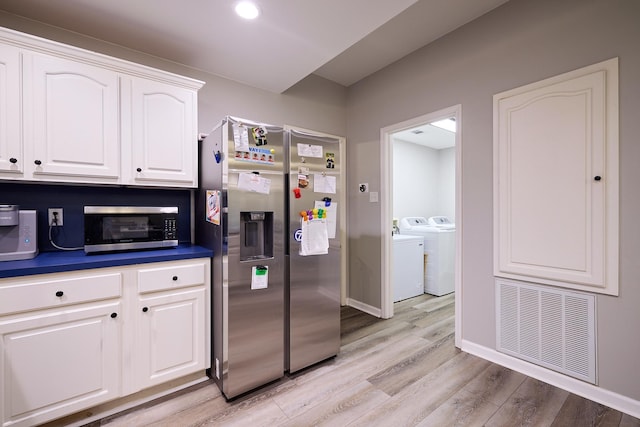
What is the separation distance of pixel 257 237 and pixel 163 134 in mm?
1038

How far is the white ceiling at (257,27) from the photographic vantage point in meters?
1.73

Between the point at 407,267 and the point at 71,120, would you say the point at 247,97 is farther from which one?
the point at 407,267

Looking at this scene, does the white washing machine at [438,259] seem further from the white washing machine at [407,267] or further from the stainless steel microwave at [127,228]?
Result: the stainless steel microwave at [127,228]

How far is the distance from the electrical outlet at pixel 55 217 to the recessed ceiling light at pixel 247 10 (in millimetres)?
1861

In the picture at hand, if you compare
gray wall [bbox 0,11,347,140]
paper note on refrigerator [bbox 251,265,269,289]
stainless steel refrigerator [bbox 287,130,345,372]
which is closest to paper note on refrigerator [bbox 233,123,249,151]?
stainless steel refrigerator [bbox 287,130,345,372]

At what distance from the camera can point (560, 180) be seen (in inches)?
74.4

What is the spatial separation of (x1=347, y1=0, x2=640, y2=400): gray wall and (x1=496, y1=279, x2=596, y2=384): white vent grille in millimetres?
61

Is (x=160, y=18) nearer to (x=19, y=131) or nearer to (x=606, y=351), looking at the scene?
(x=19, y=131)

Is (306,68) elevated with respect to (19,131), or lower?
elevated

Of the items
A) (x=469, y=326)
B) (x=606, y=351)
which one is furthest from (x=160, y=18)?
(x=606, y=351)

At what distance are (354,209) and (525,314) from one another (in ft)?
6.57

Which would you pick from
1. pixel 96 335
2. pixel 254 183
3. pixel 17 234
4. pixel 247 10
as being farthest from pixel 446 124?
pixel 17 234

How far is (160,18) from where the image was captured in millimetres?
1837

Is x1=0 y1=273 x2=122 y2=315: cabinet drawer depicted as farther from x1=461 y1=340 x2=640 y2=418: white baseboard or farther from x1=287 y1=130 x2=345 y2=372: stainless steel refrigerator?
x1=461 y1=340 x2=640 y2=418: white baseboard
